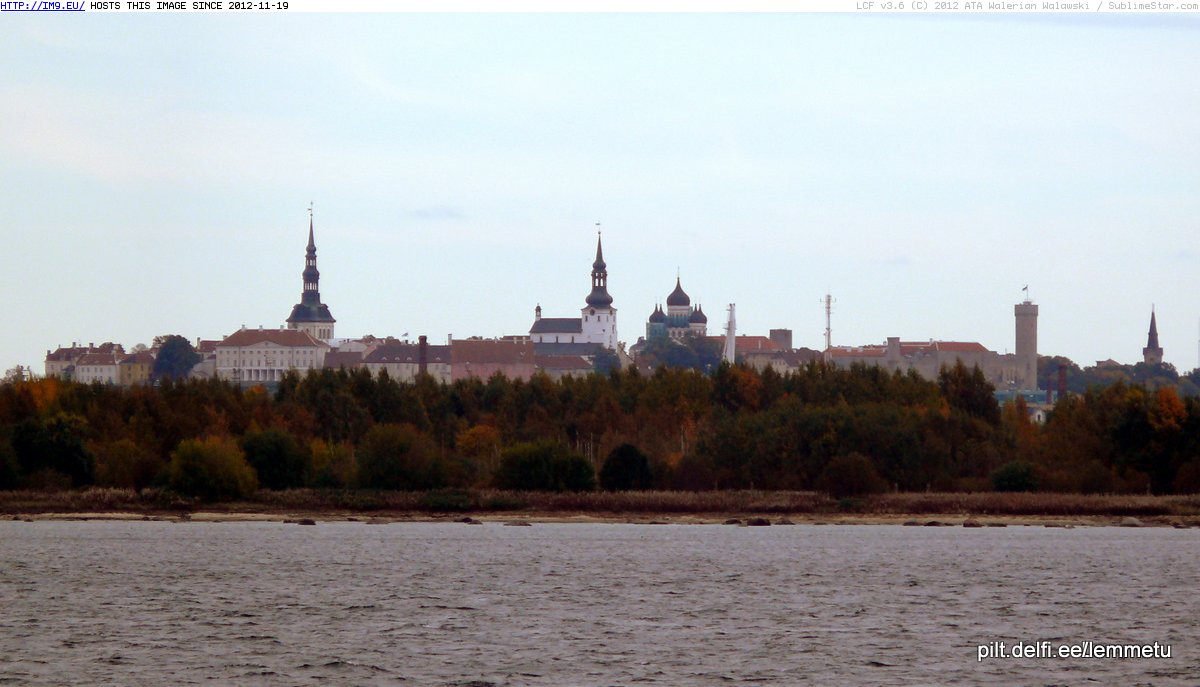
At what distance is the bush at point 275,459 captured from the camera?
257 ft

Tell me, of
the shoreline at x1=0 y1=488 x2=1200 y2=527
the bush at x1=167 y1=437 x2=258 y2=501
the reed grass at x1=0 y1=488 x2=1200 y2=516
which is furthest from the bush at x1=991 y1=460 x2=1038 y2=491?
the bush at x1=167 y1=437 x2=258 y2=501

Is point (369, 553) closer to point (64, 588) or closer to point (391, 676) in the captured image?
point (64, 588)

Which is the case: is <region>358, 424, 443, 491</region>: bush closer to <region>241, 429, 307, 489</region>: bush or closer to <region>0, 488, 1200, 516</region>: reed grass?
<region>0, 488, 1200, 516</region>: reed grass

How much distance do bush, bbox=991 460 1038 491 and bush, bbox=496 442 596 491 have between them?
49.8 feet

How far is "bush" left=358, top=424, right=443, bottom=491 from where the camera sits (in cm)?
7744

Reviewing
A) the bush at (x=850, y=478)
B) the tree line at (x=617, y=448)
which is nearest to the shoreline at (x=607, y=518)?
the bush at (x=850, y=478)

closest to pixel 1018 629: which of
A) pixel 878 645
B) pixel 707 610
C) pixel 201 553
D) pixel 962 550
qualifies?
pixel 878 645

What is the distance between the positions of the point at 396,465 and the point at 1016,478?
2313 centimetres

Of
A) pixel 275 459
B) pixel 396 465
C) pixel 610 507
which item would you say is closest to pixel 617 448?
pixel 610 507

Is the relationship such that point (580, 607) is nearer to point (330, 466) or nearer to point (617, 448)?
point (617, 448)

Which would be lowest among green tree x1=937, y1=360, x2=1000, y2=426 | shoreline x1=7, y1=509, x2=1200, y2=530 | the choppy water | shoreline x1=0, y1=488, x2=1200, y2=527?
the choppy water

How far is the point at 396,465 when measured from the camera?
77.4 m

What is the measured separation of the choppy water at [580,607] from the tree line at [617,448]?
7318 millimetres

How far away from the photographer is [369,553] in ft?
197
